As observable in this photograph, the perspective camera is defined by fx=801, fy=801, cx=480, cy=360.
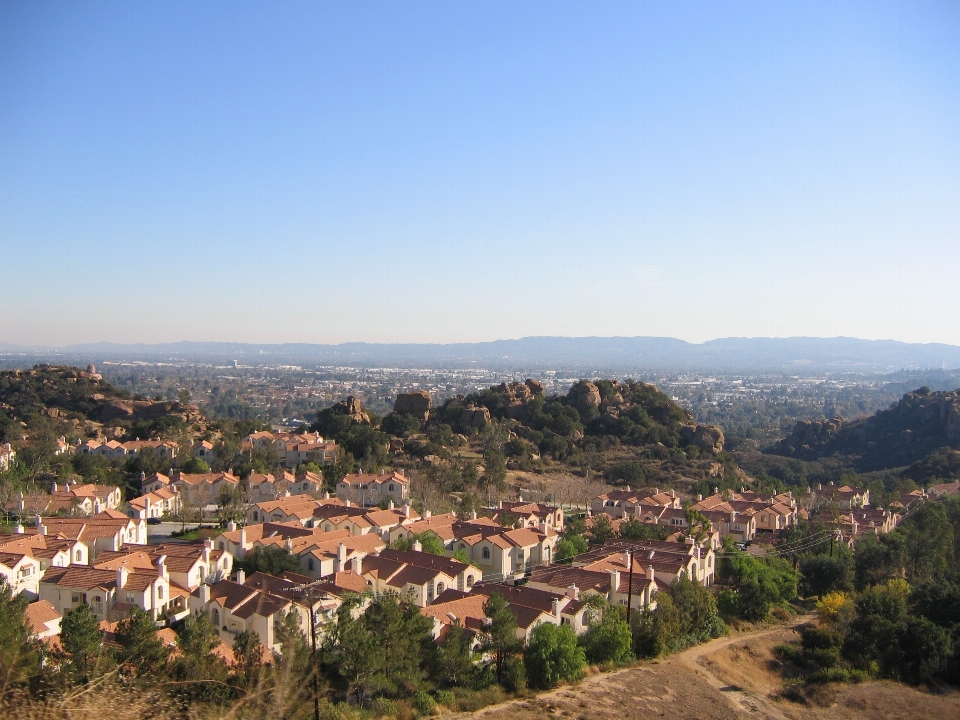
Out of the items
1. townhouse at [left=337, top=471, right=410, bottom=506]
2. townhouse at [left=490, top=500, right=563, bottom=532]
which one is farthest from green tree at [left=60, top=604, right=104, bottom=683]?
townhouse at [left=337, top=471, right=410, bottom=506]

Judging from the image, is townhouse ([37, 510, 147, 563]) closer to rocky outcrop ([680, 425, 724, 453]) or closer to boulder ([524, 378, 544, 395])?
boulder ([524, 378, 544, 395])

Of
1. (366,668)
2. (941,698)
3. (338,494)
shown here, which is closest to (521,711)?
(366,668)

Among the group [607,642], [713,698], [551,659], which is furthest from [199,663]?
[713,698]

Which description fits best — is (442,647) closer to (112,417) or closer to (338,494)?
(338,494)

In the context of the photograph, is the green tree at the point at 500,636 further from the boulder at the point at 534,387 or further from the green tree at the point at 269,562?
the boulder at the point at 534,387

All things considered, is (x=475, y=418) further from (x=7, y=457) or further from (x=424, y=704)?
(x=424, y=704)
